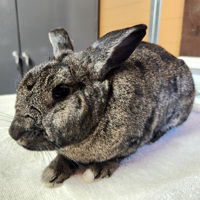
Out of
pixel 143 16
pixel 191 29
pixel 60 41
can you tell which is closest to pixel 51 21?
pixel 143 16

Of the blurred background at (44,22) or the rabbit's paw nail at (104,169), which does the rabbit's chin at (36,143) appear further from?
the blurred background at (44,22)

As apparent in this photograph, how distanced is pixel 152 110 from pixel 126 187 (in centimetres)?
22

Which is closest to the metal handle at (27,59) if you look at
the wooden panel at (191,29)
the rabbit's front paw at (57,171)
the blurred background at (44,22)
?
the blurred background at (44,22)

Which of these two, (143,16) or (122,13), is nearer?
(143,16)

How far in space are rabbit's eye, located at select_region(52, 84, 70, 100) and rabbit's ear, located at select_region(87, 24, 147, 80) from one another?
8 cm

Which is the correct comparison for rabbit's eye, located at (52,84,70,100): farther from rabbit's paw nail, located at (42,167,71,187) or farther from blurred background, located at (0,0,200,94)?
blurred background, located at (0,0,200,94)

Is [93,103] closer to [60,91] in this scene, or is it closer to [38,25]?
[60,91]

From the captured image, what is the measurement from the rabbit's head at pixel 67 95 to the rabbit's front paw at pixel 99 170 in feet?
0.37

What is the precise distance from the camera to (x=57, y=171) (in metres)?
0.70

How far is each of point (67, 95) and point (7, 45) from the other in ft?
4.78

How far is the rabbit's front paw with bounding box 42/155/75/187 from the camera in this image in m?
0.68

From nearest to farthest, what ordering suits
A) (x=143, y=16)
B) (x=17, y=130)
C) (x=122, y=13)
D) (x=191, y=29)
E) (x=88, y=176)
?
(x=17, y=130) < (x=88, y=176) < (x=191, y=29) < (x=143, y=16) < (x=122, y=13)

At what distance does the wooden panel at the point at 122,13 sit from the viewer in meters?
1.66

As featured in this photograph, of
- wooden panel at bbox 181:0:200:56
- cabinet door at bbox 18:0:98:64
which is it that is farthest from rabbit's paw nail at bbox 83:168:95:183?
cabinet door at bbox 18:0:98:64
